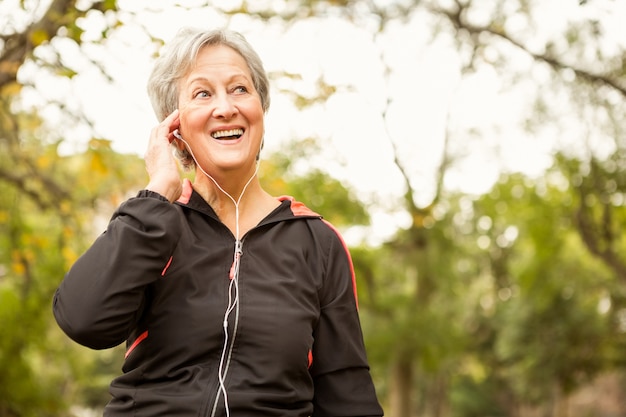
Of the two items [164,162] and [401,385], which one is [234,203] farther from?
[401,385]

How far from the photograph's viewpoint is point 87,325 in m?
1.84

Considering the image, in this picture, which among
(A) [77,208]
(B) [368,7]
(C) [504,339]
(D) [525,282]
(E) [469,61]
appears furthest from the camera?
(C) [504,339]

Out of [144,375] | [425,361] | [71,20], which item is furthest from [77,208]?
[425,361]

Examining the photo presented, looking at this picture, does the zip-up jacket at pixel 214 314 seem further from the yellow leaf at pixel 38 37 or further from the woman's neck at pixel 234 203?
the yellow leaf at pixel 38 37

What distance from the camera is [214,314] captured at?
1.99 m

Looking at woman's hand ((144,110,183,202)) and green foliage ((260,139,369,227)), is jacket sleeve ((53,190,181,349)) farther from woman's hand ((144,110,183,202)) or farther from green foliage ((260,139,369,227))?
green foliage ((260,139,369,227))

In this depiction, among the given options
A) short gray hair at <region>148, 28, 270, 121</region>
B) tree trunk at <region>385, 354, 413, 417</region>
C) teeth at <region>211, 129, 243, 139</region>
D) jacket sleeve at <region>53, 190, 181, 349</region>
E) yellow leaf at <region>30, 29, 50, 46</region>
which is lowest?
tree trunk at <region>385, 354, 413, 417</region>

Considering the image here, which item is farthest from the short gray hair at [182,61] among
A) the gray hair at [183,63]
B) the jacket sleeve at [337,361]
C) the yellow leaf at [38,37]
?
the yellow leaf at [38,37]

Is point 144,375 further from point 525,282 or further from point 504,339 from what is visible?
point 504,339

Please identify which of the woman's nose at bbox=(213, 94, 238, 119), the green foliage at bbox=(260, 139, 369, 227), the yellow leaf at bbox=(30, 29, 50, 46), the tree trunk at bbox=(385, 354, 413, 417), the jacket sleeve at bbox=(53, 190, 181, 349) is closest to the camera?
the jacket sleeve at bbox=(53, 190, 181, 349)

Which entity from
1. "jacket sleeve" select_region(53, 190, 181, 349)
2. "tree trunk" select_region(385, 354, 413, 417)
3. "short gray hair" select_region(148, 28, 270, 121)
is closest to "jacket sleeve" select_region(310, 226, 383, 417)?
"jacket sleeve" select_region(53, 190, 181, 349)

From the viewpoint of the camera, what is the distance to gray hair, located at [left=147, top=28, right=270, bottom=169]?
2.24m

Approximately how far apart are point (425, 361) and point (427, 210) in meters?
6.44

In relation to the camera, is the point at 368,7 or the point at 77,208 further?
the point at 368,7
